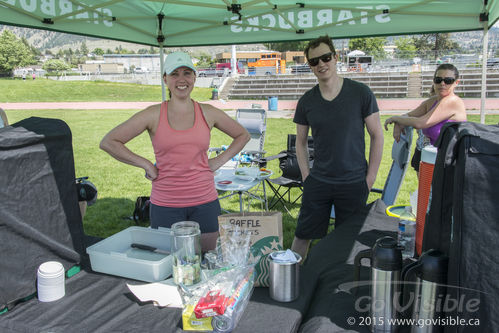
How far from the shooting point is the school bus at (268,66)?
120 feet

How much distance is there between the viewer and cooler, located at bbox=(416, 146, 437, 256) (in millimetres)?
1305

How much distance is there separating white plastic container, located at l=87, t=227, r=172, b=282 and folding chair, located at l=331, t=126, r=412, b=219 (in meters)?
1.93

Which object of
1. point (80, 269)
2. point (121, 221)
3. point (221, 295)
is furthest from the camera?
point (121, 221)

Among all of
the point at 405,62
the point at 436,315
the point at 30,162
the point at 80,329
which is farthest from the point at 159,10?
the point at 405,62

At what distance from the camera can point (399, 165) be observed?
2.89 m

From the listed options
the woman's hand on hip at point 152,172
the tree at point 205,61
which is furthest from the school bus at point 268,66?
the woman's hand on hip at point 152,172

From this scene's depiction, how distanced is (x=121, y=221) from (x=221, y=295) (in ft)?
12.4

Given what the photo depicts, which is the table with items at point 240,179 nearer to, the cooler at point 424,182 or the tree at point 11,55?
the cooler at point 424,182

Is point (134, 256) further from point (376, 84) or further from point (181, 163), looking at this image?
point (376, 84)

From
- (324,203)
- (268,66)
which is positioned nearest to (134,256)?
(324,203)

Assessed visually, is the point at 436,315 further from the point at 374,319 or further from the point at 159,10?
the point at 159,10

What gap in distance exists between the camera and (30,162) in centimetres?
138

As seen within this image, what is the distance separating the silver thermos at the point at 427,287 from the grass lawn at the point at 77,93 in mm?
25720

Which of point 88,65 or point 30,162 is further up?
point 88,65
